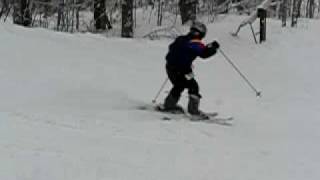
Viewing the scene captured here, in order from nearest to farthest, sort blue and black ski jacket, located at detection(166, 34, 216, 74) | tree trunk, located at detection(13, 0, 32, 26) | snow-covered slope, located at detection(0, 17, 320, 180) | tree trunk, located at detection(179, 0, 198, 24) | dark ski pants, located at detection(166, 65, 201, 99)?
snow-covered slope, located at detection(0, 17, 320, 180) → blue and black ski jacket, located at detection(166, 34, 216, 74) → dark ski pants, located at detection(166, 65, 201, 99) → tree trunk, located at detection(13, 0, 32, 26) → tree trunk, located at detection(179, 0, 198, 24)

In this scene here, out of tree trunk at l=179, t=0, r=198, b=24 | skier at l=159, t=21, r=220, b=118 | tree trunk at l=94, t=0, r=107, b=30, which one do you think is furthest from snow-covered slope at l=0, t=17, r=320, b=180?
tree trunk at l=94, t=0, r=107, b=30

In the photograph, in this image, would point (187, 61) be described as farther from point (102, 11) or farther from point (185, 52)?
point (102, 11)

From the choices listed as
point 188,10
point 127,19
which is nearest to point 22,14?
point 127,19

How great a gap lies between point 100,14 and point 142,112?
13.6 m

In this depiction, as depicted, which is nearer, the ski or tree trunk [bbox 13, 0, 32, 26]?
the ski

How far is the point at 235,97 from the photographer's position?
50.8 ft

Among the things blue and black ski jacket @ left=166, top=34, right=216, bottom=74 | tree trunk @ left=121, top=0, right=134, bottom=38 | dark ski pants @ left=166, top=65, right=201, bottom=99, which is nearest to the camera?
blue and black ski jacket @ left=166, top=34, right=216, bottom=74

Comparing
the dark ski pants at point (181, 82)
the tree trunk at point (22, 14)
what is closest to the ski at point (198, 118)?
the dark ski pants at point (181, 82)

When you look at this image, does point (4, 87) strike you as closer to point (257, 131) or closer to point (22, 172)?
point (257, 131)

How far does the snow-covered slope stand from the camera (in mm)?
8388

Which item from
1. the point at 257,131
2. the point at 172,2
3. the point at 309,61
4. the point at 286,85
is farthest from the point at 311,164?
the point at 172,2

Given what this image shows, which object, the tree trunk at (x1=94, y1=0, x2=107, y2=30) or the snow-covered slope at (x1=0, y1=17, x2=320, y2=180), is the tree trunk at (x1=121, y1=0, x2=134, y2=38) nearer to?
the snow-covered slope at (x1=0, y1=17, x2=320, y2=180)

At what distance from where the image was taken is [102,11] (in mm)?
25312

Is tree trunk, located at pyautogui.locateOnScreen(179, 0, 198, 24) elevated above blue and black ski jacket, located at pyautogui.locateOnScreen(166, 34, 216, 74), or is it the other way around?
blue and black ski jacket, located at pyautogui.locateOnScreen(166, 34, 216, 74)
